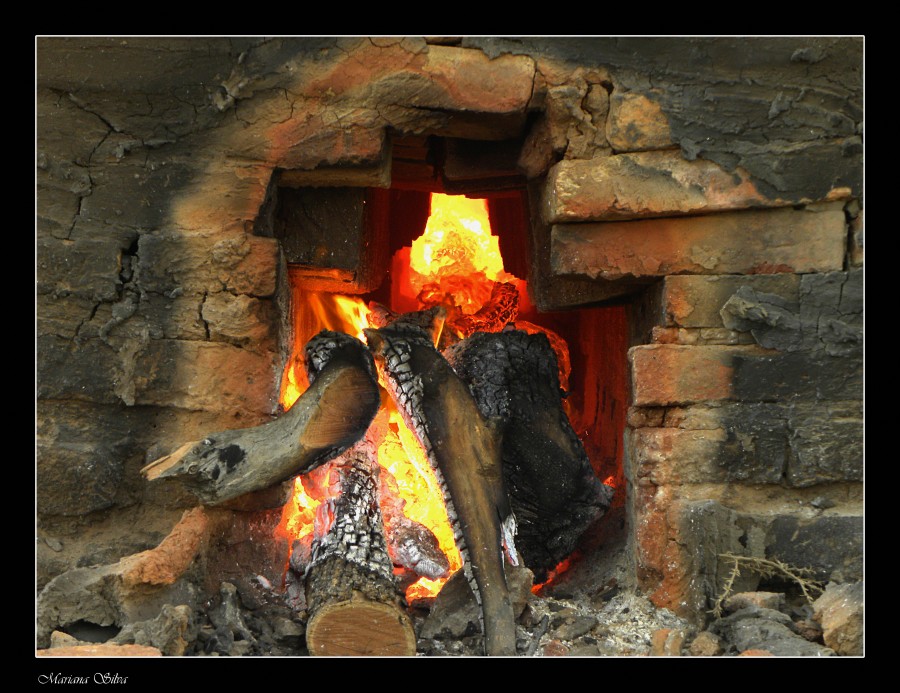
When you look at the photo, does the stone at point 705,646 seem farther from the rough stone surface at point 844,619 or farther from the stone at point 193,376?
the stone at point 193,376

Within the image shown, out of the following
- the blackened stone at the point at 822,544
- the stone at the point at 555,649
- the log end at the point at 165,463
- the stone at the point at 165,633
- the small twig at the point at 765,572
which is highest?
the log end at the point at 165,463

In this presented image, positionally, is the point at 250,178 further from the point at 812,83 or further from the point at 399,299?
the point at 812,83

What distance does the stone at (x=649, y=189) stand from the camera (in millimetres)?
3785

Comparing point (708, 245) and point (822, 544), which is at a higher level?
point (708, 245)

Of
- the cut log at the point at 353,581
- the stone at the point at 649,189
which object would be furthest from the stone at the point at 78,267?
the stone at the point at 649,189

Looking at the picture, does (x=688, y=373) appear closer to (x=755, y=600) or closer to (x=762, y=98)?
(x=755, y=600)

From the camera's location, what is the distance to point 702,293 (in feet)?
12.6

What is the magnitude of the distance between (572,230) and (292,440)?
141cm

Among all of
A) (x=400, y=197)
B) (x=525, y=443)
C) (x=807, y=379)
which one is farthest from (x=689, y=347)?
(x=400, y=197)

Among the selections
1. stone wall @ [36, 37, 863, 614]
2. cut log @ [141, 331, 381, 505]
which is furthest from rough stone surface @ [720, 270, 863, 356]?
cut log @ [141, 331, 381, 505]

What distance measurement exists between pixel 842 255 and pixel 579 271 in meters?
1.04

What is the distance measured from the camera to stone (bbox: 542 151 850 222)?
149 inches

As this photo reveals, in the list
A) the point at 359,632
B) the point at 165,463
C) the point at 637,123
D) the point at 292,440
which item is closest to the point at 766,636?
the point at 359,632

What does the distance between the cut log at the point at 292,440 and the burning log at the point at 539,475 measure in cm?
63
